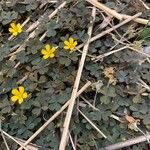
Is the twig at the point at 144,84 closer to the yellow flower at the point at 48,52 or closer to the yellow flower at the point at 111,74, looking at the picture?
the yellow flower at the point at 111,74

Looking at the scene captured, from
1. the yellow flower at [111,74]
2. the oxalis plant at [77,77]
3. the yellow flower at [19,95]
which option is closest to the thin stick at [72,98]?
the oxalis plant at [77,77]

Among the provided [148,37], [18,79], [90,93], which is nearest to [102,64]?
[90,93]

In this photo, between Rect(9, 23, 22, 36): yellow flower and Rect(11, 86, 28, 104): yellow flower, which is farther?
Rect(9, 23, 22, 36): yellow flower

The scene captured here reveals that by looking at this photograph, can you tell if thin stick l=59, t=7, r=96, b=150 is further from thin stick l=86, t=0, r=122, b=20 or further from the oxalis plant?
thin stick l=86, t=0, r=122, b=20

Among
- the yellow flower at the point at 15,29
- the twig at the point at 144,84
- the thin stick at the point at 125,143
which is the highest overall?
the yellow flower at the point at 15,29

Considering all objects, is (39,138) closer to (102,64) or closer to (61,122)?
(61,122)

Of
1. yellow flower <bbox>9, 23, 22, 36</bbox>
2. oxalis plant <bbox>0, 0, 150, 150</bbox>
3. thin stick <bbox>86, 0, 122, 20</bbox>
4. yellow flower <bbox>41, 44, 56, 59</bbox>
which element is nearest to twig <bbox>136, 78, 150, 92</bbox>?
oxalis plant <bbox>0, 0, 150, 150</bbox>

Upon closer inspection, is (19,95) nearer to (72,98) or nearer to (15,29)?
(72,98)
